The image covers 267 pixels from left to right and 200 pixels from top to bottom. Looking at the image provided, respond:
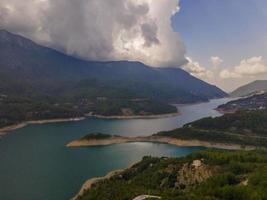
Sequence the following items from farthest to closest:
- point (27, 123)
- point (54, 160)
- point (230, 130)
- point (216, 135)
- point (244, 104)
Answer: point (244, 104), point (27, 123), point (230, 130), point (216, 135), point (54, 160)

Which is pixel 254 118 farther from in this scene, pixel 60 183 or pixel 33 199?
pixel 33 199

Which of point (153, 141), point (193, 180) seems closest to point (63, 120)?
point (153, 141)

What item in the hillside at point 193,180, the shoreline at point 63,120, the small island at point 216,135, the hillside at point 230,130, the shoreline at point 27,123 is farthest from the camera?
the shoreline at point 63,120

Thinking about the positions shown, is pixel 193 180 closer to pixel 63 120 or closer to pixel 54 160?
pixel 54 160

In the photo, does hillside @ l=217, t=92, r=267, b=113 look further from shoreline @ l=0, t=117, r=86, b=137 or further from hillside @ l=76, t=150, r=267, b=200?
hillside @ l=76, t=150, r=267, b=200

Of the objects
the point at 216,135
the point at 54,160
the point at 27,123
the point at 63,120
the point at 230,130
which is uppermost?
the point at 63,120

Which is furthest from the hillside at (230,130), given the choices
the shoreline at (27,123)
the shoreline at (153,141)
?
the shoreline at (27,123)

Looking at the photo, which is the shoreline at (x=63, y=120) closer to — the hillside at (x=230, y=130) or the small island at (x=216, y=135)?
the small island at (x=216, y=135)
